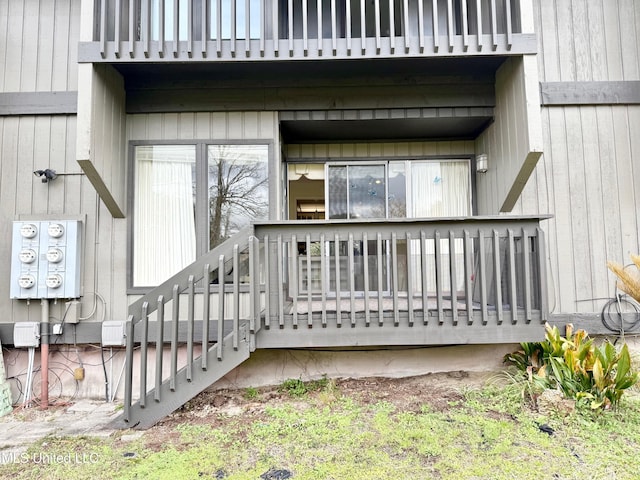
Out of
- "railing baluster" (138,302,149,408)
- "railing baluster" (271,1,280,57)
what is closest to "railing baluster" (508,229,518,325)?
"railing baluster" (271,1,280,57)

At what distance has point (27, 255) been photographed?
3906 millimetres

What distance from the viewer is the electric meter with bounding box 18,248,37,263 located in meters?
3.90

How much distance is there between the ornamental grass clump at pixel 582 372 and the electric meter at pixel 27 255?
493 cm

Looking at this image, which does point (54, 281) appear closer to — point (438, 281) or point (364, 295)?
point (364, 295)

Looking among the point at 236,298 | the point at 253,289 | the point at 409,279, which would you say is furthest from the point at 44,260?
the point at 409,279

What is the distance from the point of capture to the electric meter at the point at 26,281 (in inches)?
153

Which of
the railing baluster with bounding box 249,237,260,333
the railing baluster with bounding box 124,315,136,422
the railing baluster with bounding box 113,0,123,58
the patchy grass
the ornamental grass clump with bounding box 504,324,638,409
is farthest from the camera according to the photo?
the railing baluster with bounding box 113,0,123,58

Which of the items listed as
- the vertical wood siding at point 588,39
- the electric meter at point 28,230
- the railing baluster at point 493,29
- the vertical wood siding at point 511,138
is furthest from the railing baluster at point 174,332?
the vertical wood siding at point 588,39

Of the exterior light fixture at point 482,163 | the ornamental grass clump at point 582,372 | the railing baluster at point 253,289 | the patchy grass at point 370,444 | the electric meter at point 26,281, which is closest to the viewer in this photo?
the patchy grass at point 370,444

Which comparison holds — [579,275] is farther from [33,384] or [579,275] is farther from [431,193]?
[33,384]

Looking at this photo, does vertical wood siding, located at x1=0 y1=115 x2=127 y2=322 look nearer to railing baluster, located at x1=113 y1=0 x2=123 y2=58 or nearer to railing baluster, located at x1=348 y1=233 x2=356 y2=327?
railing baluster, located at x1=113 y1=0 x2=123 y2=58

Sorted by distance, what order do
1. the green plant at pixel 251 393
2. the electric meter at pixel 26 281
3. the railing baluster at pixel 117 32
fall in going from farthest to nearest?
the electric meter at pixel 26 281, the green plant at pixel 251 393, the railing baluster at pixel 117 32

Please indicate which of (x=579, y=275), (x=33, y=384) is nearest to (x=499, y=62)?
(x=579, y=275)

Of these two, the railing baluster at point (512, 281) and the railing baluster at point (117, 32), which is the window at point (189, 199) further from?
the railing baluster at point (512, 281)
